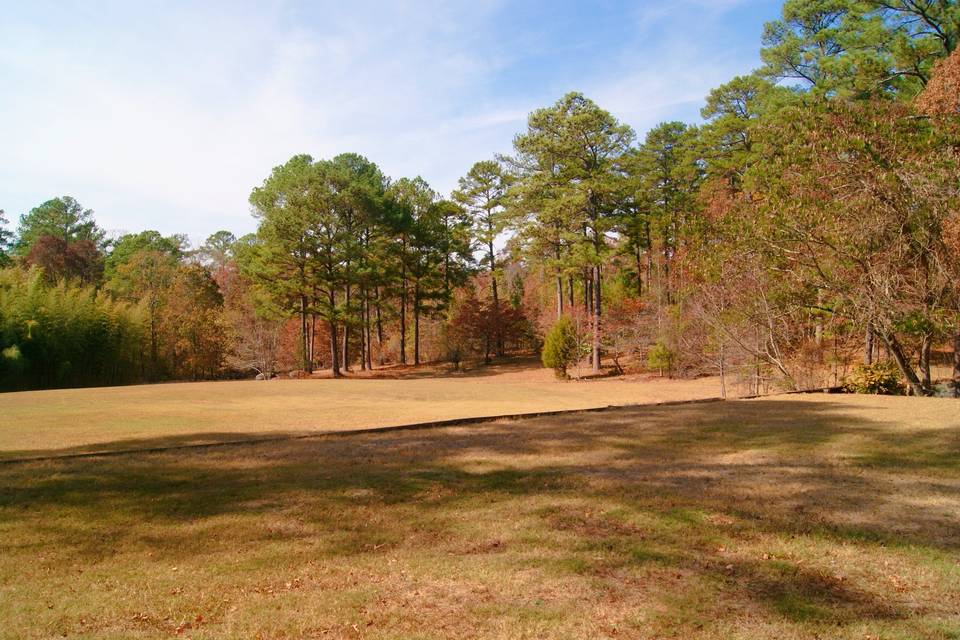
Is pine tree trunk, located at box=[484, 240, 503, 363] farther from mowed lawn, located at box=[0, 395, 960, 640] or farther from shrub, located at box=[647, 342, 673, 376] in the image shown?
mowed lawn, located at box=[0, 395, 960, 640]

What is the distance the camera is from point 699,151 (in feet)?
120

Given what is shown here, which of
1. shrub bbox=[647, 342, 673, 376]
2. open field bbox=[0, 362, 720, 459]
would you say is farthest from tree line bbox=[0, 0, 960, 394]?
open field bbox=[0, 362, 720, 459]

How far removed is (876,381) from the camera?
15844 millimetres

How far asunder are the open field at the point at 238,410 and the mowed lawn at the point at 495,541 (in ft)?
6.47

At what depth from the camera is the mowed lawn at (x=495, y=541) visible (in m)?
3.44

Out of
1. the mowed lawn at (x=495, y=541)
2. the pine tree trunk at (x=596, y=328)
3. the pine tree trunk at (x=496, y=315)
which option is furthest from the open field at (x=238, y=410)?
the pine tree trunk at (x=496, y=315)

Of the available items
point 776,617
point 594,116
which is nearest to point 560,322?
point 594,116

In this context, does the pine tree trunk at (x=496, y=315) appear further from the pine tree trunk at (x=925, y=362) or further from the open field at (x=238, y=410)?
the pine tree trunk at (x=925, y=362)

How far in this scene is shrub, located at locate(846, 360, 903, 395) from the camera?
1587 centimetres

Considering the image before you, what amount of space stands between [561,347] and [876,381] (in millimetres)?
15914

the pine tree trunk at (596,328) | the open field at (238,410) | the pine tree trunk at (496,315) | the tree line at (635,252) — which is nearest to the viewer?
the open field at (238,410)

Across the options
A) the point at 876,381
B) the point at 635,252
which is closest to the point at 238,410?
the point at 876,381

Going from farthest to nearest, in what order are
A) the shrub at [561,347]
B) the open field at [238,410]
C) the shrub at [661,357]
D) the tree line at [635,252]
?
the shrub at [561,347] < the shrub at [661,357] < the tree line at [635,252] < the open field at [238,410]

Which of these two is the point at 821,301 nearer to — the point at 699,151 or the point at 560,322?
the point at 560,322
